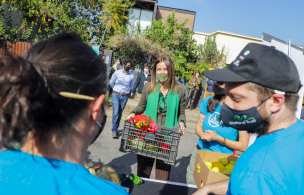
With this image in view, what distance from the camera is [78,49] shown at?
888 mm

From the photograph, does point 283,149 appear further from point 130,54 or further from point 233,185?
point 130,54

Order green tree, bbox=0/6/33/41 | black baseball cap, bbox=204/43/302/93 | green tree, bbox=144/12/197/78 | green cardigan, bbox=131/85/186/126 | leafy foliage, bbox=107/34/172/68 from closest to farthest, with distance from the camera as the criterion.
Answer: black baseball cap, bbox=204/43/302/93, green cardigan, bbox=131/85/186/126, green tree, bbox=0/6/33/41, leafy foliage, bbox=107/34/172/68, green tree, bbox=144/12/197/78

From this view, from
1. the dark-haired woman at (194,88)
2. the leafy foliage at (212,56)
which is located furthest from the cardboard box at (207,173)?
the leafy foliage at (212,56)

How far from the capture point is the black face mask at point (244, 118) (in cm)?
128

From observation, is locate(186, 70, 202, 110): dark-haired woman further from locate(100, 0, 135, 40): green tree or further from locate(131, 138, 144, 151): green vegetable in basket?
locate(131, 138, 144, 151): green vegetable in basket

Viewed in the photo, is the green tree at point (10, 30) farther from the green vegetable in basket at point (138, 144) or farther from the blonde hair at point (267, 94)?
the blonde hair at point (267, 94)

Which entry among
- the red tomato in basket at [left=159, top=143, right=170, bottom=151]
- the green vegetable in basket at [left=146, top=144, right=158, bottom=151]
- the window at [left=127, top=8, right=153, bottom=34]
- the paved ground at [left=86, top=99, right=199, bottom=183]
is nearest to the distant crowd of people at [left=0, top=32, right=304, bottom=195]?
the red tomato in basket at [left=159, top=143, right=170, bottom=151]

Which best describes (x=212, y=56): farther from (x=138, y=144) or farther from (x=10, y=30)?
(x=138, y=144)

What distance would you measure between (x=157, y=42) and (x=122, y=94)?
904cm

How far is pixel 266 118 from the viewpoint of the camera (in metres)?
1.25

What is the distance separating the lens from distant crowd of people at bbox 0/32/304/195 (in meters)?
0.74

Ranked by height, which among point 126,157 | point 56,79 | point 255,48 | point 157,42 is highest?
point 157,42

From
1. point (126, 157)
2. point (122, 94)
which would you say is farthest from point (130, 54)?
point (126, 157)

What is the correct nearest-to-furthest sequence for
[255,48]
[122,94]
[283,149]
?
[283,149] < [255,48] < [122,94]
